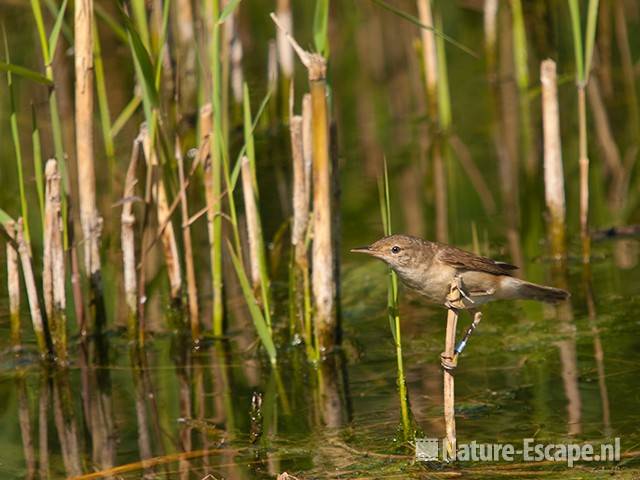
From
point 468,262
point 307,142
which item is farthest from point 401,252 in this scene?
point 307,142

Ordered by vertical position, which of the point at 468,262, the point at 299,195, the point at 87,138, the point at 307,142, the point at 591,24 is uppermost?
the point at 591,24

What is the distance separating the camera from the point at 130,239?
6.14 meters

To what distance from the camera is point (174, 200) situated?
6.22 m

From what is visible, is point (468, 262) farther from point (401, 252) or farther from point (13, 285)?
point (13, 285)

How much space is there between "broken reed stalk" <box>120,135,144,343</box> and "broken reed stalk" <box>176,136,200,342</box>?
0.79 feet

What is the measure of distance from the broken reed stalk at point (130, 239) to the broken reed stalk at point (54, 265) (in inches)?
13.5

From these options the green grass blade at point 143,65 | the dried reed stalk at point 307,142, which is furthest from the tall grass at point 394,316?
the green grass blade at point 143,65

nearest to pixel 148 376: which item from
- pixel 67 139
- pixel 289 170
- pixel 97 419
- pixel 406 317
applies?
pixel 97 419

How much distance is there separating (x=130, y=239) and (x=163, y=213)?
0.25 m

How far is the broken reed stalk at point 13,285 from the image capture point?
236 inches

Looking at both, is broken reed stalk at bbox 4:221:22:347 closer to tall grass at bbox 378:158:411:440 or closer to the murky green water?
the murky green water

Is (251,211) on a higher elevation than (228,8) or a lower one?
lower

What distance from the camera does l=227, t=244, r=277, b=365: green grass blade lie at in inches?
220

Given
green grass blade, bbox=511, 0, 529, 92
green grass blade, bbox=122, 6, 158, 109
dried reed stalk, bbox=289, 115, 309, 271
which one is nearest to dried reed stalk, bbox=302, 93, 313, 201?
dried reed stalk, bbox=289, 115, 309, 271
